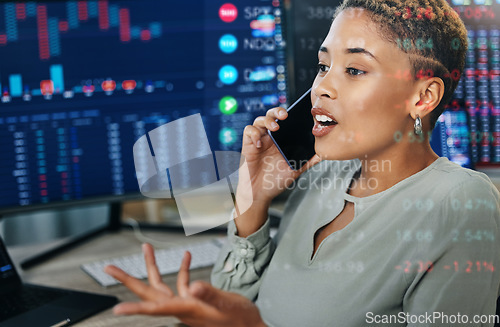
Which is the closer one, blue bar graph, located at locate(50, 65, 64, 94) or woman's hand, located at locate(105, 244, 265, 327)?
woman's hand, located at locate(105, 244, 265, 327)

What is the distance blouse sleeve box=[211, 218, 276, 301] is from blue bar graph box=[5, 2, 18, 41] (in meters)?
0.50

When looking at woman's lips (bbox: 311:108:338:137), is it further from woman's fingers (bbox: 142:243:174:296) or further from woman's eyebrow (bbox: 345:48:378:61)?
woman's fingers (bbox: 142:243:174:296)

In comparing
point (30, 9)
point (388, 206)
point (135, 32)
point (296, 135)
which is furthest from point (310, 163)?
point (30, 9)

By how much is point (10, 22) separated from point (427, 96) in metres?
0.73

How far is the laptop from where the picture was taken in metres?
0.64

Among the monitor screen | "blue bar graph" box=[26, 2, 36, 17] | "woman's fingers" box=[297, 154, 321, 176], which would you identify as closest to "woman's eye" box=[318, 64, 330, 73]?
"woman's fingers" box=[297, 154, 321, 176]

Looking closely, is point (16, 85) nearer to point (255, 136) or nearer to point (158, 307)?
point (255, 136)

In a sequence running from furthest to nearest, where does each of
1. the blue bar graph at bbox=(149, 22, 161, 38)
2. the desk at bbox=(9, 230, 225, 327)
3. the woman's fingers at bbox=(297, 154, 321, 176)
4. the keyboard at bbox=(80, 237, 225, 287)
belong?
the blue bar graph at bbox=(149, 22, 161, 38) → the keyboard at bbox=(80, 237, 225, 287) → the desk at bbox=(9, 230, 225, 327) → the woman's fingers at bbox=(297, 154, 321, 176)

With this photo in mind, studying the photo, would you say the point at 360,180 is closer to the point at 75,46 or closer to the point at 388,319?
the point at 388,319

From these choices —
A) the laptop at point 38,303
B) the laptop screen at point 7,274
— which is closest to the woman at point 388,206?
the laptop at point 38,303

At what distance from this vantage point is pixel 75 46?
34.8 inches

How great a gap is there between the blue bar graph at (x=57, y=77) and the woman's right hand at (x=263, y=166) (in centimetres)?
41

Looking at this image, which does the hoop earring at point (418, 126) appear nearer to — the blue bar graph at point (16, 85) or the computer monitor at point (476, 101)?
the computer monitor at point (476, 101)

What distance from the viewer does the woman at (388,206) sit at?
391 mm
